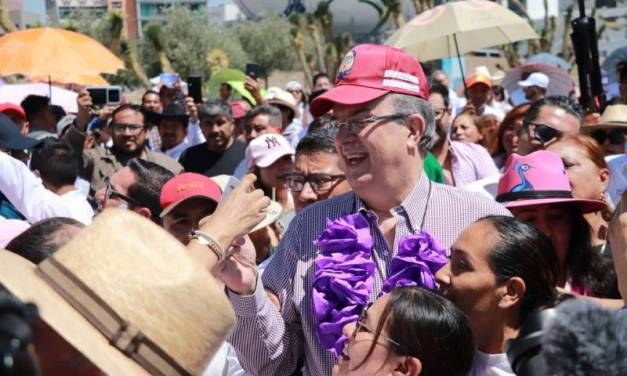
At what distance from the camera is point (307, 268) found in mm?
3307

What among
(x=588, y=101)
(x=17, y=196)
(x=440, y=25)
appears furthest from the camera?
(x=440, y=25)

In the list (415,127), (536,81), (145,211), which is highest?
(415,127)

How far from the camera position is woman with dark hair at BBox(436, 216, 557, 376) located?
2.95m

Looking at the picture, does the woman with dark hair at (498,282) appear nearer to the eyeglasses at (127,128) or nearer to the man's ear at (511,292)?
the man's ear at (511,292)

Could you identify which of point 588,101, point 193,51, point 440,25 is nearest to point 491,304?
point 588,101

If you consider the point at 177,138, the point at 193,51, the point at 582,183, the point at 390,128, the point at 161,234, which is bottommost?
the point at 193,51

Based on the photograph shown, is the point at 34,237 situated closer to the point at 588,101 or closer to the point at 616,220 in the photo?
the point at 616,220

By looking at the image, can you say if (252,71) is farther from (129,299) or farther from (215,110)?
(129,299)

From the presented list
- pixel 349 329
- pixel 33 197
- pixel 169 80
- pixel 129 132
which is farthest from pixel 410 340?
pixel 169 80

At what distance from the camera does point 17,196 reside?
17.2ft

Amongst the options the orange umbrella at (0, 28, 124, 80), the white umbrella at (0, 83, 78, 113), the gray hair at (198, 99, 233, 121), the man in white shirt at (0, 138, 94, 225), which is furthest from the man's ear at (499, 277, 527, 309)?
the white umbrella at (0, 83, 78, 113)

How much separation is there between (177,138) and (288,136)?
1109 millimetres

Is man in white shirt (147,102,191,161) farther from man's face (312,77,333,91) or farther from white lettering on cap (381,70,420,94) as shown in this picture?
white lettering on cap (381,70,420,94)

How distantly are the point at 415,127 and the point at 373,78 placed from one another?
0.23 m
